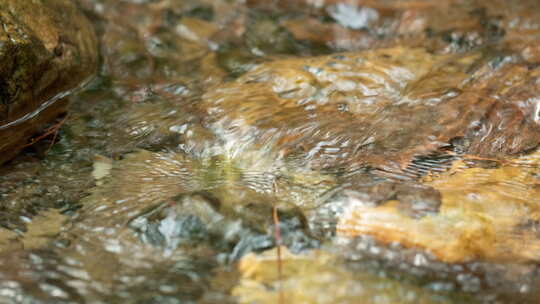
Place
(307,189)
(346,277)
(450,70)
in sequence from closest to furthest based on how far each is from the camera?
(346,277)
(307,189)
(450,70)

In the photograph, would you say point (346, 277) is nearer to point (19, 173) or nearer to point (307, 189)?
point (307, 189)

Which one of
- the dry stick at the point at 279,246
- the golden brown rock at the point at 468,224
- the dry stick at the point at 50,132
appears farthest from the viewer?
the dry stick at the point at 50,132

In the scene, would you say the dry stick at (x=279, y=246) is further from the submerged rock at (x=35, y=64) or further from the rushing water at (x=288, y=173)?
the submerged rock at (x=35, y=64)

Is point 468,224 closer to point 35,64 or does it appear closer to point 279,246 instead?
point 279,246

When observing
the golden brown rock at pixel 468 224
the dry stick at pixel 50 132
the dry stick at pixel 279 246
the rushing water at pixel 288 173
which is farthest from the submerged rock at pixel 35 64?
the golden brown rock at pixel 468 224

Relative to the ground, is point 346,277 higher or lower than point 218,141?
lower

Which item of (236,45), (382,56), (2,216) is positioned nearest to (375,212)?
(2,216)

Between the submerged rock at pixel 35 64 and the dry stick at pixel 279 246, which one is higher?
the submerged rock at pixel 35 64
